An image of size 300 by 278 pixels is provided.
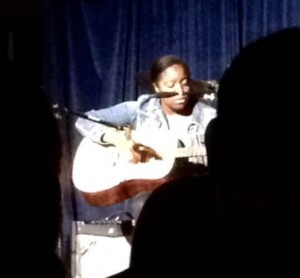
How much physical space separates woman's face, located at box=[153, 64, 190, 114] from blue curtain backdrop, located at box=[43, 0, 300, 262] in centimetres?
18

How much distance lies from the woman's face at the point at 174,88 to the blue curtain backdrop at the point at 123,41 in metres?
0.18

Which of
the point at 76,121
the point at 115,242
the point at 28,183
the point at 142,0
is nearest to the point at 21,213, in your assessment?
the point at 28,183

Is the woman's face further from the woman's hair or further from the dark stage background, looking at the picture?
the dark stage background

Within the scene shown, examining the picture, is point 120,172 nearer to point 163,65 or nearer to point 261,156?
point 163,65

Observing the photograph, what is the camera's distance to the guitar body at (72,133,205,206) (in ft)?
9.14

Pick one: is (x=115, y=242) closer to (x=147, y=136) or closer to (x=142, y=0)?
(x=147, y=136)

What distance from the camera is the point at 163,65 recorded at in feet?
10.6

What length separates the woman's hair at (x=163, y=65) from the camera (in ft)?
10.5

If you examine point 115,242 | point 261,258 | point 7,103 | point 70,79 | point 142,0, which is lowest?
point 115,242

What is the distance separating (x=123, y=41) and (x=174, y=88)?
0.60m

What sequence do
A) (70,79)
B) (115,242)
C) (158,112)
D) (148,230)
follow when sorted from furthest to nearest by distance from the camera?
(70,79) < (158,112) < (115,242) < (148,230)

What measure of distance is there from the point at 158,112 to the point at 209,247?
2.51 m

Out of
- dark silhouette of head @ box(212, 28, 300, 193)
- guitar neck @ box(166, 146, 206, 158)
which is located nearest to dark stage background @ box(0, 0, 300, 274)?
guitar neck @ box(166, 146, 206, 158)

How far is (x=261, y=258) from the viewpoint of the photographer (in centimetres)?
51
